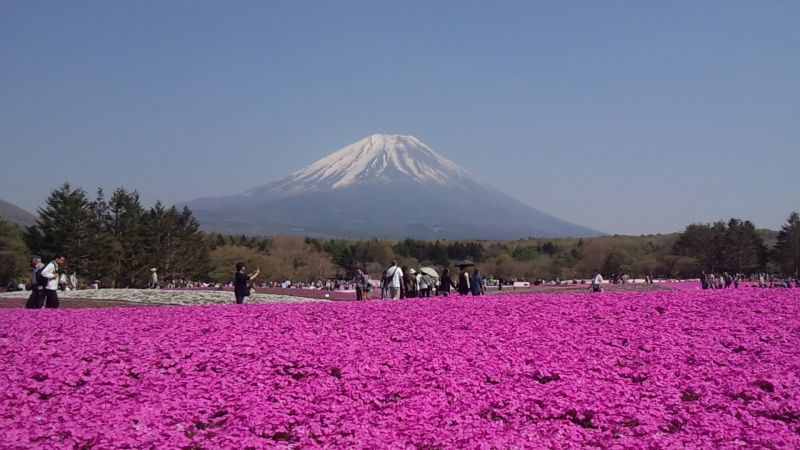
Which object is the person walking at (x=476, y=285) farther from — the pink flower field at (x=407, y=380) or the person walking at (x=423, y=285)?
the pink flower field at (x=407, y=380)

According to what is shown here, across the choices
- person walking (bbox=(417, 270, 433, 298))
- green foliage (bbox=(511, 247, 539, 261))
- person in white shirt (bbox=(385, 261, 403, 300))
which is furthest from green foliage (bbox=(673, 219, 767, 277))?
person in white shirt (bbox=(385, 261, 403, 300))

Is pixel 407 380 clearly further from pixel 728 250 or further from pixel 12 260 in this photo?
pixel 728 250

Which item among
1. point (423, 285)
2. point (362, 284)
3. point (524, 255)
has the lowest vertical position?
point (423, 285)

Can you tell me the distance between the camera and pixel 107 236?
71438 mm

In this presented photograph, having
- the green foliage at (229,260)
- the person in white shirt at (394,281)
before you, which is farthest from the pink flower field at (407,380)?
the green foliage at (229,260)

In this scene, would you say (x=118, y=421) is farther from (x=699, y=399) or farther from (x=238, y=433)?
(x=699, y=399)

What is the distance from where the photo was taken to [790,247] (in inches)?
4013

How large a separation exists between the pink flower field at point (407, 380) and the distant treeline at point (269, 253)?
58771 mm

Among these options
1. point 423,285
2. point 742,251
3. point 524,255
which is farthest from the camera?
point 524,255

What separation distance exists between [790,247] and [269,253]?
261 feet

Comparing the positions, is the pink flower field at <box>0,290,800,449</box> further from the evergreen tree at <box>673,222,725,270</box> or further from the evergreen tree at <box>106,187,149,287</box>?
the evergreen tree at <box>673,222,725,270</box>

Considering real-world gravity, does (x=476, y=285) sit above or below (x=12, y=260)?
below

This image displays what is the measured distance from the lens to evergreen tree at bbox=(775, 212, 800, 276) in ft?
328

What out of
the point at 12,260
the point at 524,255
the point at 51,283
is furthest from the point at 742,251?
the point at 51,283
